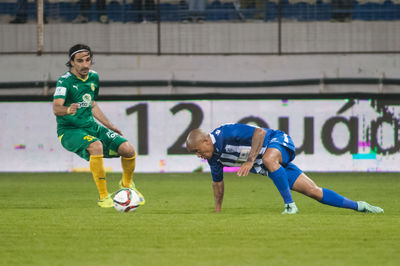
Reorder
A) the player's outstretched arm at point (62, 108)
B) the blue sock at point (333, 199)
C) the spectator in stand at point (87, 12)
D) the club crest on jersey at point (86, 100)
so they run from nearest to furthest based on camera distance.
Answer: the blue sock at point (333, 199)
the player's outstretched arm at point (62, 108)
the club crest on jersey at point (86, 100)
the spectator in stand at point (87, 12)

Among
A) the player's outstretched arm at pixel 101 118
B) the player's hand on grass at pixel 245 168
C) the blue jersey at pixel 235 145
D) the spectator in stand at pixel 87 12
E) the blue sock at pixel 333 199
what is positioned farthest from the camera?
the spectator in stand at pixel 87 12

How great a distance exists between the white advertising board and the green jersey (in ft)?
19.1

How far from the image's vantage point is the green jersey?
8.14 metres

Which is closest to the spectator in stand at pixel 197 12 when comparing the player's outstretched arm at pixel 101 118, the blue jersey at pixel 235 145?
the player's outstretched arm at pixel 101 118

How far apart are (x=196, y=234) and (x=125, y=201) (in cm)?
176

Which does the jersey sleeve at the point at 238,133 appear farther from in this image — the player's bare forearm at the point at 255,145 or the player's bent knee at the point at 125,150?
the player's bent knee at the point at 125,150

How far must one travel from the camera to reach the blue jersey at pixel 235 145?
22.2 ft

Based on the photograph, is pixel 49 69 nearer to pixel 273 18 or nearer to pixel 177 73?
pixel 177 73

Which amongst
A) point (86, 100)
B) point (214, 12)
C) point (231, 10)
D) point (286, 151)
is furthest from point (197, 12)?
point (286, 151)

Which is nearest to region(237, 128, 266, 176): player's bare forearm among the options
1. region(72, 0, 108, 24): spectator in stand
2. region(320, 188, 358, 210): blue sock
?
region(320, 188, 358, 210): blue sock

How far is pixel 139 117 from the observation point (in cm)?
1426

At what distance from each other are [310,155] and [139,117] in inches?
140

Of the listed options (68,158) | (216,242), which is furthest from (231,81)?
(216,242)

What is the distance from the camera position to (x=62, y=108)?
7.89 meters
